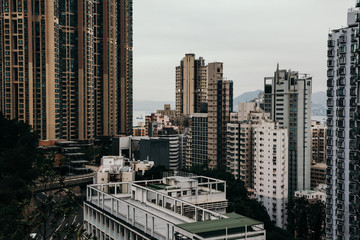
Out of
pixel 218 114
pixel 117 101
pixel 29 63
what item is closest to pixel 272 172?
pixel 218 114

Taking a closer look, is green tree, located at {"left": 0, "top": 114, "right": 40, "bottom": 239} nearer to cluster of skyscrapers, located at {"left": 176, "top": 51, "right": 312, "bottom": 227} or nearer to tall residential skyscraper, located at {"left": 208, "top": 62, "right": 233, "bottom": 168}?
cluster of skyscrapers, located at {"left": 176, "top": 51, "right": 312, "bottom": 227}

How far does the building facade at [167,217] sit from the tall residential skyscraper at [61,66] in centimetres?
6042

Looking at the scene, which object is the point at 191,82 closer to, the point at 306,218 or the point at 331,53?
the point at 306,218

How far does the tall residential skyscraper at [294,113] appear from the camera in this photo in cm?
11181

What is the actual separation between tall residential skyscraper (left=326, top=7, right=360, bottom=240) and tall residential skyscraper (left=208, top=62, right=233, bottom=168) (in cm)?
4720

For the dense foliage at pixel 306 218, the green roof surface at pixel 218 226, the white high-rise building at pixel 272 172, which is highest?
the green roof surface at pixel 218 226

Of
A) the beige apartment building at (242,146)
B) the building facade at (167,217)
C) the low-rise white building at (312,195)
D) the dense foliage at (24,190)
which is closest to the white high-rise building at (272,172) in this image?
the low-rise white building at (312,195)

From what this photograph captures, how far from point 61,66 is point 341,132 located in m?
81.4

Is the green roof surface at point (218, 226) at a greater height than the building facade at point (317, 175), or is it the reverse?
the green roof surface at point (218, 226)

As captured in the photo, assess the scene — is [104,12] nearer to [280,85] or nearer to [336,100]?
[280,85]

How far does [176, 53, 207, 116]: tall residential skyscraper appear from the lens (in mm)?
193250

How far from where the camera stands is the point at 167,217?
35.2 metres

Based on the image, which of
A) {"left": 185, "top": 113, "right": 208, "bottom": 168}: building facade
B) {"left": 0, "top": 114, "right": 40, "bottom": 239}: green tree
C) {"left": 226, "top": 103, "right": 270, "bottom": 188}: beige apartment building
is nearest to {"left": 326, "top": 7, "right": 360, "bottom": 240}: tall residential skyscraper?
{"left": 226, "top": 103, "right": 270, "bottom": 188}: beige apartment building

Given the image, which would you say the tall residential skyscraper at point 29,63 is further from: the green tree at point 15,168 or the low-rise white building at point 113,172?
the green tree at point 15,168
